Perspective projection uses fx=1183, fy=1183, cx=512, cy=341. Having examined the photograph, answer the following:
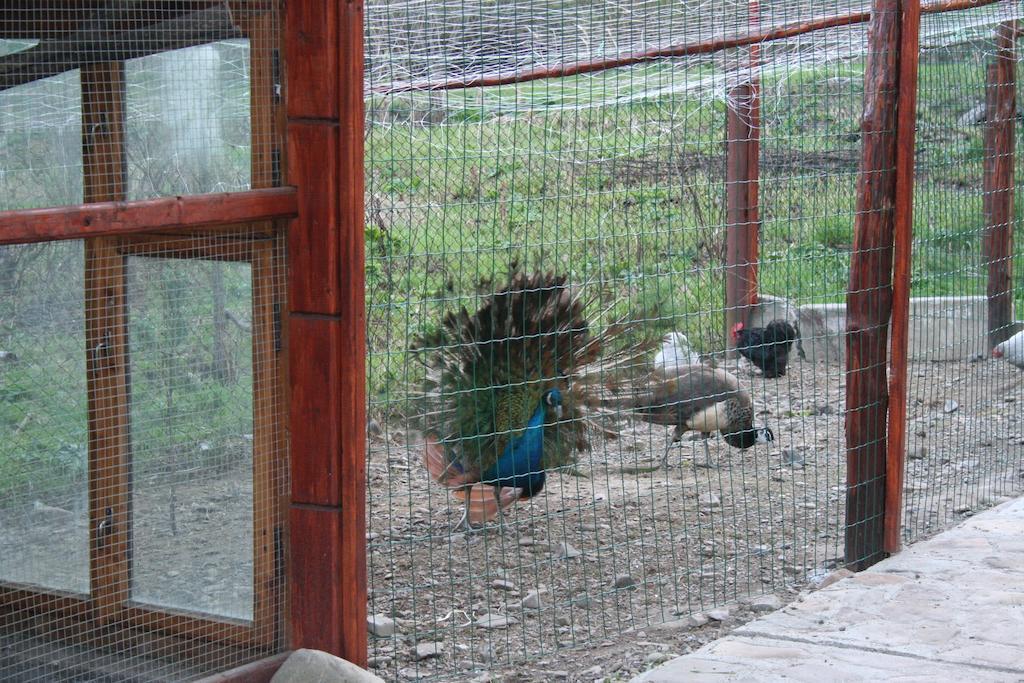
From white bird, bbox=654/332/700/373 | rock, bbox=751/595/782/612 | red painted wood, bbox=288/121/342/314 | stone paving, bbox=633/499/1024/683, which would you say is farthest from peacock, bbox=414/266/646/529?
red painted wood, bbox=288/121/342/314

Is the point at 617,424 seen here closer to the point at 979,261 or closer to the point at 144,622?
the point at 979,261

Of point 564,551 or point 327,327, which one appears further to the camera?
point 564,551

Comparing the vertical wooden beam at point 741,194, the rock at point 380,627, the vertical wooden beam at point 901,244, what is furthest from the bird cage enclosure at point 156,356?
the vertical wooden beam at point 741,194

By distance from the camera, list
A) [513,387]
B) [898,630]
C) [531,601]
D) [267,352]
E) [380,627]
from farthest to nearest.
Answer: [513,387] → [531,601] → [380,627] → [898,630] → [267,352]

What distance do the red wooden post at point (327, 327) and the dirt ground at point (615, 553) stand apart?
483 millimetres

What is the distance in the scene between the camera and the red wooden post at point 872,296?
446cm

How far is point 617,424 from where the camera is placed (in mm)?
5539

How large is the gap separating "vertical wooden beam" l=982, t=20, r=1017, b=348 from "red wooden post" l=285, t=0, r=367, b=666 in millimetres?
3862

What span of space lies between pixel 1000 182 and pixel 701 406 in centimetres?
204

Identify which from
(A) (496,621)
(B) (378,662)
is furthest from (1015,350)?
(B) (378,662)

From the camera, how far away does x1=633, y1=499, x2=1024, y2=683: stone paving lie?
3492mm

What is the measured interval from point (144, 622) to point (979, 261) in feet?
14.7

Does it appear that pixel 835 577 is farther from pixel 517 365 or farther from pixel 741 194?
pixel 741 194

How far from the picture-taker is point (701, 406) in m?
5.98
